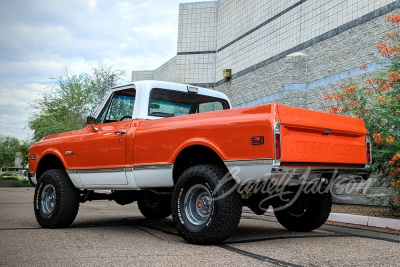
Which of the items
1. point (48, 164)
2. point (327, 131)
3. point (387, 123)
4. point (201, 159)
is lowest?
point (48, 164)

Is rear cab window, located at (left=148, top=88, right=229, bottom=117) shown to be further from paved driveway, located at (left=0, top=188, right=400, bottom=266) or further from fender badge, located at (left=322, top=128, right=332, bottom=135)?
fender badge, located at (left=322, top=128, right=332, bottom=135)

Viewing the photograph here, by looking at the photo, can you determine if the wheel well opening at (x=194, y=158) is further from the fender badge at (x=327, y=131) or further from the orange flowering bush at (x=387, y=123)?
the orange flowering bush at (x=387, y=123)

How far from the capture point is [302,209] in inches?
279

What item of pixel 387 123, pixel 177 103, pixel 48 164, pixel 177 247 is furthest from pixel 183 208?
pixel 387 123

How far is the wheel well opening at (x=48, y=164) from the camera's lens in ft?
27.4

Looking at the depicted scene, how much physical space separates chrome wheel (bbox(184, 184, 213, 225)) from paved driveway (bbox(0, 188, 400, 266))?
37 cm

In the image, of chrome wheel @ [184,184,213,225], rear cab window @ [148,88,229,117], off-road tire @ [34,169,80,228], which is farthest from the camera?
off-road tire @ [34,169,80,228]

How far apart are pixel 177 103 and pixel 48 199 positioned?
2771 mm

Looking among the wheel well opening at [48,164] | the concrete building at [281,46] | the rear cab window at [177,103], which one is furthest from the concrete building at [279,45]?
the wheel well opening at [48,164]

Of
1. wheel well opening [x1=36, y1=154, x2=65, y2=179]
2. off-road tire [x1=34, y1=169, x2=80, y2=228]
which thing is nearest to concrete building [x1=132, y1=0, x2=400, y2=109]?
wheel well opening [x1=36, y1=154, x2=65, y2=179]

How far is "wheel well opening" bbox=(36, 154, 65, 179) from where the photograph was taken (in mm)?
8359

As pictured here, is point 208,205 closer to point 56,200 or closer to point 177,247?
point 177,247

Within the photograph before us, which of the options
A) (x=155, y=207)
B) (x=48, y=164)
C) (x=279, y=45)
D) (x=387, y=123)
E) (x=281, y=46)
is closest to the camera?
(x=48, y=164)

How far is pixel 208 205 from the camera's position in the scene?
5.72m
